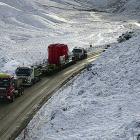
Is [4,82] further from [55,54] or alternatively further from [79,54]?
[79,54]

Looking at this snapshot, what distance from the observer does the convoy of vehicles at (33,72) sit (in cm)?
3512

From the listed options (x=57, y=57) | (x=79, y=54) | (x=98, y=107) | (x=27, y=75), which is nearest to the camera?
(x=98, y=107)

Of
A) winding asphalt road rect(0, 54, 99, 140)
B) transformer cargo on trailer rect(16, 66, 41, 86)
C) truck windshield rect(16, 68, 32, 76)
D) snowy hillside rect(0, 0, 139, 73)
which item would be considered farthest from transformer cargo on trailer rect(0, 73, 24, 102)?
snowy hillside rect(0, 0, 139, 73)

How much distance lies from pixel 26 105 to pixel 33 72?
10.1m

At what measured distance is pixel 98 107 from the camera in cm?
2708

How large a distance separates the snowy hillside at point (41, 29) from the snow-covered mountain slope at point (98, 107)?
18007mm

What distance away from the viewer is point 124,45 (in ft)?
138

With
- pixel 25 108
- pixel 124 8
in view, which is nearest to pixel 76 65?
pixel 25 108

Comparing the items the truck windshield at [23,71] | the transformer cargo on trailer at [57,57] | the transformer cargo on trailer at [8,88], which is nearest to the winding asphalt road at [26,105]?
the transformer cargo on trailer at [8,88]

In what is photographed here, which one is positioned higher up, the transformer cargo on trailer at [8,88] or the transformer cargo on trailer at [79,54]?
the transformer cargo on trailer at [79,54]

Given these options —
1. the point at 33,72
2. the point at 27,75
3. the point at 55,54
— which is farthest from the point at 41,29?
the point at 27,75

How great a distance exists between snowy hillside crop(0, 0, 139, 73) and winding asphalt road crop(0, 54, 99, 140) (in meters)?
8.23

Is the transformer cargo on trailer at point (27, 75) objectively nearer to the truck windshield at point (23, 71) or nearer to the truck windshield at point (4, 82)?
the truck windshield at point (23, 71)

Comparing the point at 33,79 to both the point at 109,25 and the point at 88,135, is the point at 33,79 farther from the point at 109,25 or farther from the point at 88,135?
the point at 109,25
